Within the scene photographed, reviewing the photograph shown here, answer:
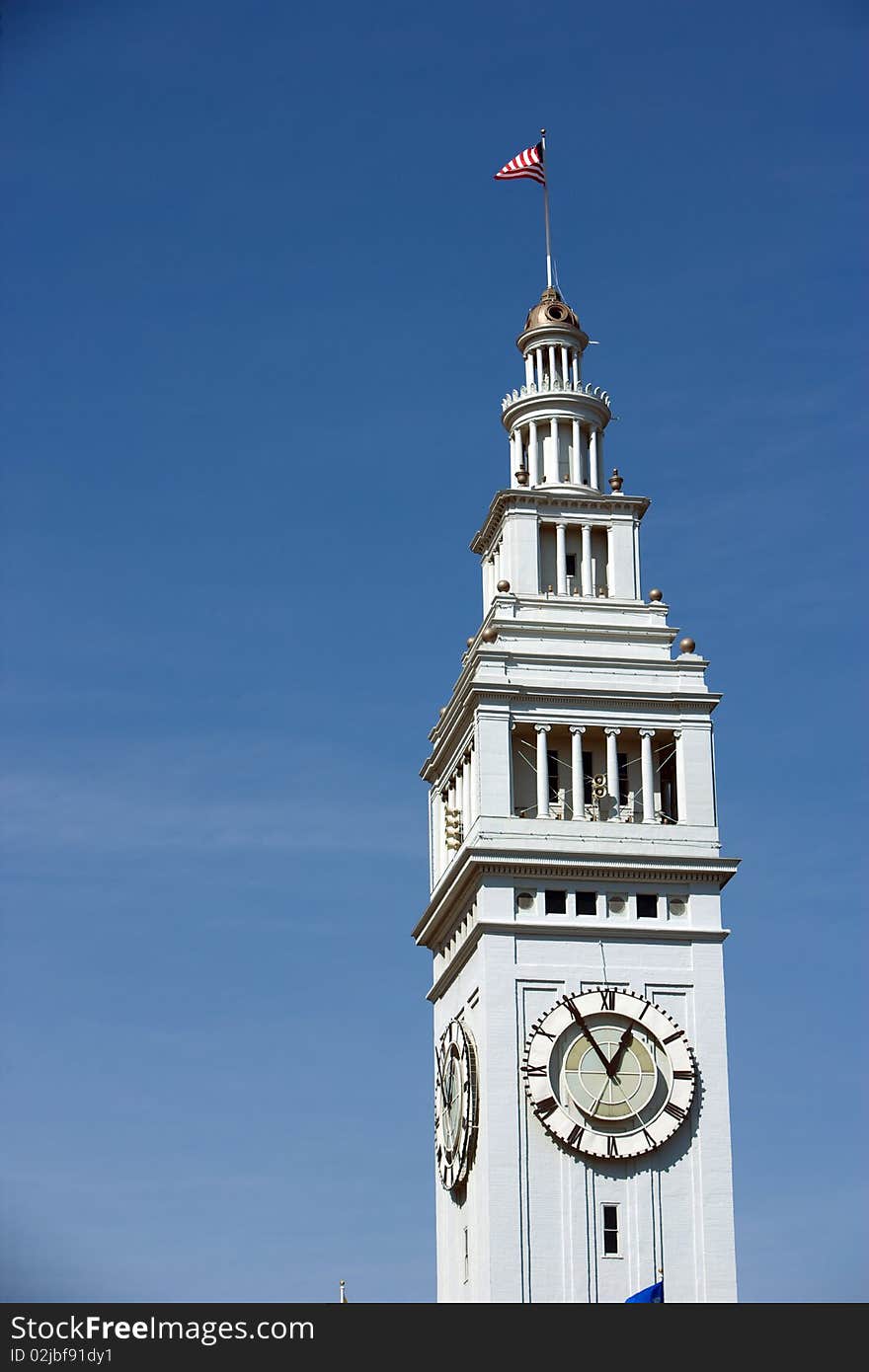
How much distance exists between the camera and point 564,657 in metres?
95.7

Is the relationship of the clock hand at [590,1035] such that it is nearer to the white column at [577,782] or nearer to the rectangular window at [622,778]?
the white column at [577,782]

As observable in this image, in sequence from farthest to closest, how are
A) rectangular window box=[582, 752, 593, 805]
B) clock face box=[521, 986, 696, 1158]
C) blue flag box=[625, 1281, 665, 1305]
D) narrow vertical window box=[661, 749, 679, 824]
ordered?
rectangular window box=[582, 752, 593, 805]
narrow vertical window box=[661, 749, 679, 824]
clock face box=[521, 986, 696, 1158]
blue flag box=[625, 1281, 665, 1305]

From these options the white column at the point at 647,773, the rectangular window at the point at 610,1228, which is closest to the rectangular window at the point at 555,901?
the white column at the point at 647,773

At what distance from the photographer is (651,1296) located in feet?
274

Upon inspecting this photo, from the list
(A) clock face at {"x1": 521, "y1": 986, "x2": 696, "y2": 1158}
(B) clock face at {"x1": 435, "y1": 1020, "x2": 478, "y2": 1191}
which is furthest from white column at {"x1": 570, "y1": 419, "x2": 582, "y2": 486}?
(A) clock face at {"x1": 521, "y1": 986, "x2": 696, "y2": 1158}

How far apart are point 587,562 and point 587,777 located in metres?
10.3

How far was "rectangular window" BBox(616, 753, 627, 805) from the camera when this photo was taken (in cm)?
9412

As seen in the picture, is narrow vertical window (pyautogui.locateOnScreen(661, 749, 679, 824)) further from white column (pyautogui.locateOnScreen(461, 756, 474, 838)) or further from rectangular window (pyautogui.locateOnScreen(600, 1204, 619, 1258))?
rectangular window (pyautogui.locateOnScreen(600, 1204, 619, 1258))

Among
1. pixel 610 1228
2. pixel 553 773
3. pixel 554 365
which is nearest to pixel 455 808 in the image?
pixel 553 773

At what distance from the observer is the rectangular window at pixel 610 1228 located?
283ft

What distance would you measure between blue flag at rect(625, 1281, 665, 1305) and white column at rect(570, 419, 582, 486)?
113 ft

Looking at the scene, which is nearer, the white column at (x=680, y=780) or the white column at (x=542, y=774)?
the white column at (x=542, y=774)

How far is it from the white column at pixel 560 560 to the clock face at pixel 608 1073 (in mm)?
18429
